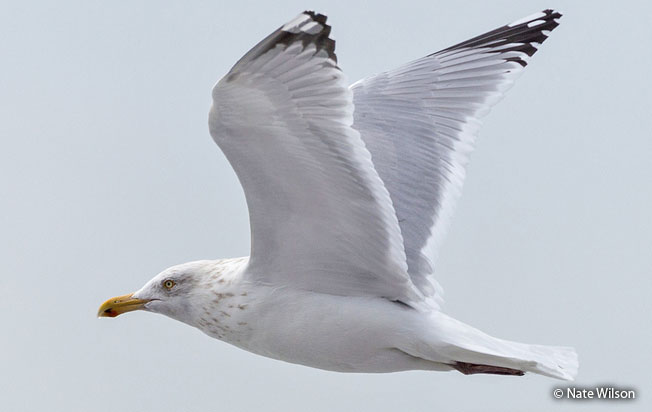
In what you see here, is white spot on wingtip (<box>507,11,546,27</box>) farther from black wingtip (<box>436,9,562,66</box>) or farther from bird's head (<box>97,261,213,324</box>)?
bird's head (<box>97,261,213,324</box>)

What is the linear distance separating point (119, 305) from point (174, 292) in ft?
1.11

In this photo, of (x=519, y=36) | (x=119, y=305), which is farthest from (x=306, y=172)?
(x=519, y=36)

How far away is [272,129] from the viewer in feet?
11.8

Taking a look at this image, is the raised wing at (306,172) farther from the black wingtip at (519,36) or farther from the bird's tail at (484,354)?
the black wingtip at (519,36)

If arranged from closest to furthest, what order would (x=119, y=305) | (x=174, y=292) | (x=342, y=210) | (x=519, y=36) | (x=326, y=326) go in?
(x=342, y=210), (x=326, y=326), (x=174, y=292), (x=119, y=305), (x=519, y=36)

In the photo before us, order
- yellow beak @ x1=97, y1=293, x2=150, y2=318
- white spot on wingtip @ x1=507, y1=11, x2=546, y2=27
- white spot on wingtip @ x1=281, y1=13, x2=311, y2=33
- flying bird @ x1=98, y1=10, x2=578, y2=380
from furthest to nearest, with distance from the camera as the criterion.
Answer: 1. white spot on wingtip @ x1=507, y1=11, x2=546, y2=27
2. yellow beak @ x1=97, y1=293, x2=150, y2=318
3. flying bird @ x1=98, y1=10, x2=578, y2=380
4. white spot on wingtip @ x1=281, y1=13, x2=311, y2=33

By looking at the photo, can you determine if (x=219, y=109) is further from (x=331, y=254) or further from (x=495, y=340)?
(x=495, y=340)

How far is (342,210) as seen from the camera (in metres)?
3.93

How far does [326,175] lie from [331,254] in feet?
1.62

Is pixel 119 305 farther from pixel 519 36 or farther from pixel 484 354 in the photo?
pixel 519 36

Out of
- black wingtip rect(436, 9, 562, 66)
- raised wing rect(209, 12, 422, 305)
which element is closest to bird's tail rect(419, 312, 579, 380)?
raised wing rect(209, 12, 422, 305)

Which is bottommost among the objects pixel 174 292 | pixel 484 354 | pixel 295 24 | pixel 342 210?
pixel 484 354

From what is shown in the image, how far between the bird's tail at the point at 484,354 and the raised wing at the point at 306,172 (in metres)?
0.20

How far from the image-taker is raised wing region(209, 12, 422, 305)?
3471 mm
